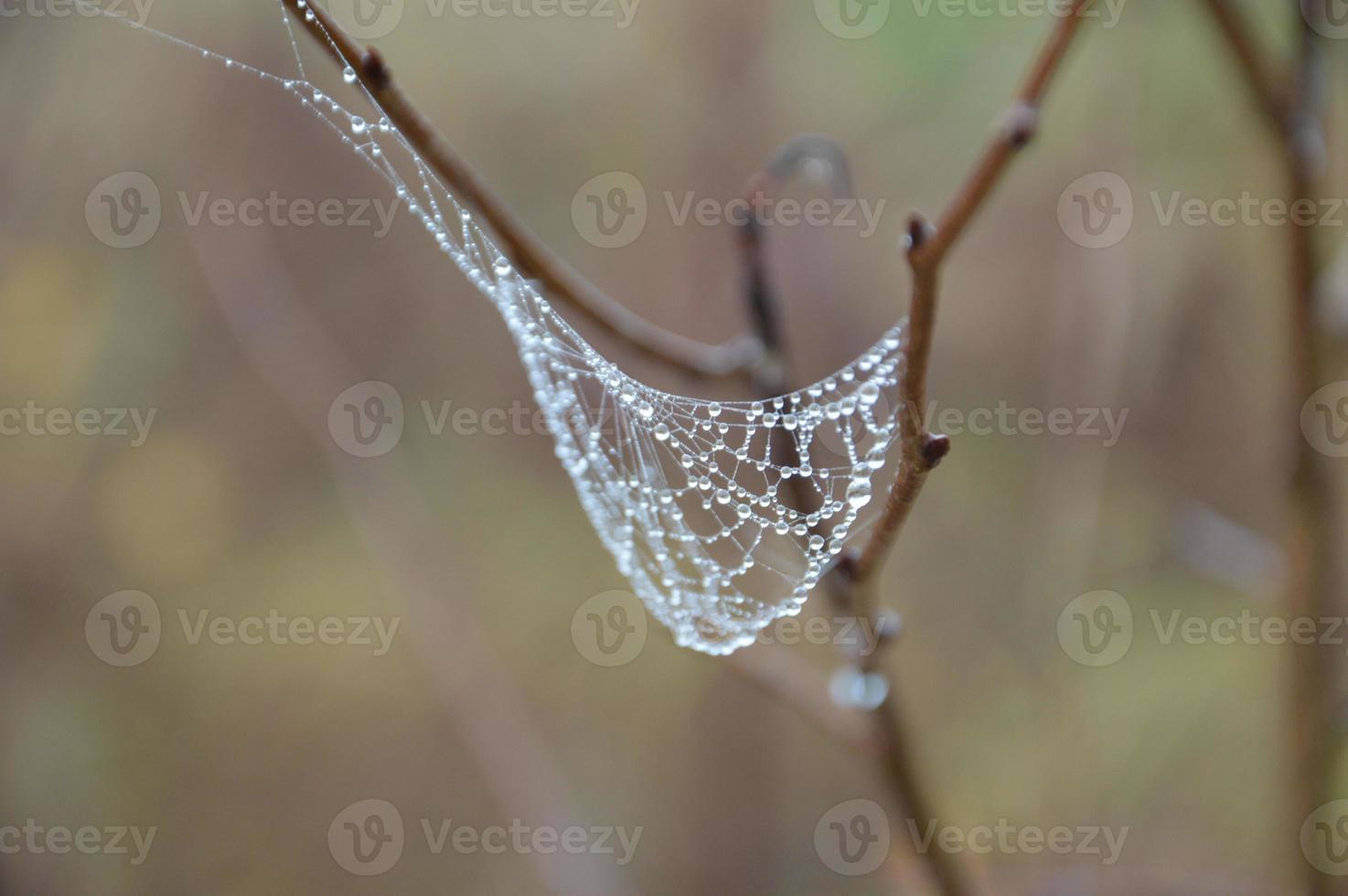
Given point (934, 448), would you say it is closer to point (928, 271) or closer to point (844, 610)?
point (928, 271)

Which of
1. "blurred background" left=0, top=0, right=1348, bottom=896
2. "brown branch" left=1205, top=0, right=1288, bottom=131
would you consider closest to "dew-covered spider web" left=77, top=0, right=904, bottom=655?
"brown branch" left=1205, top=0, right=1288, bottom=131

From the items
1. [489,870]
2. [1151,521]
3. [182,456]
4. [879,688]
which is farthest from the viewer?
[489,870]

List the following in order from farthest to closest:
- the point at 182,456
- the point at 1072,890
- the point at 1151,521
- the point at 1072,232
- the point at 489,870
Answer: the point at 489,870 < the point at 182,456 < the point at 1151,521 < the point at 1072,232 < the point at 1072,890

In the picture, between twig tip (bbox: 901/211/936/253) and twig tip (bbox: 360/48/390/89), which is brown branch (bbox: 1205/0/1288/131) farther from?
twig tip (bbox: 360/48/390/89)

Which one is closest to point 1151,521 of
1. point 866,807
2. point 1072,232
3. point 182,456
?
point 1072,232

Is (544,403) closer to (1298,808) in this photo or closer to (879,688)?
(879,688)

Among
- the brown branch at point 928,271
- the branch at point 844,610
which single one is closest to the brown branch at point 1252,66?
the brown branch at point 928,271
